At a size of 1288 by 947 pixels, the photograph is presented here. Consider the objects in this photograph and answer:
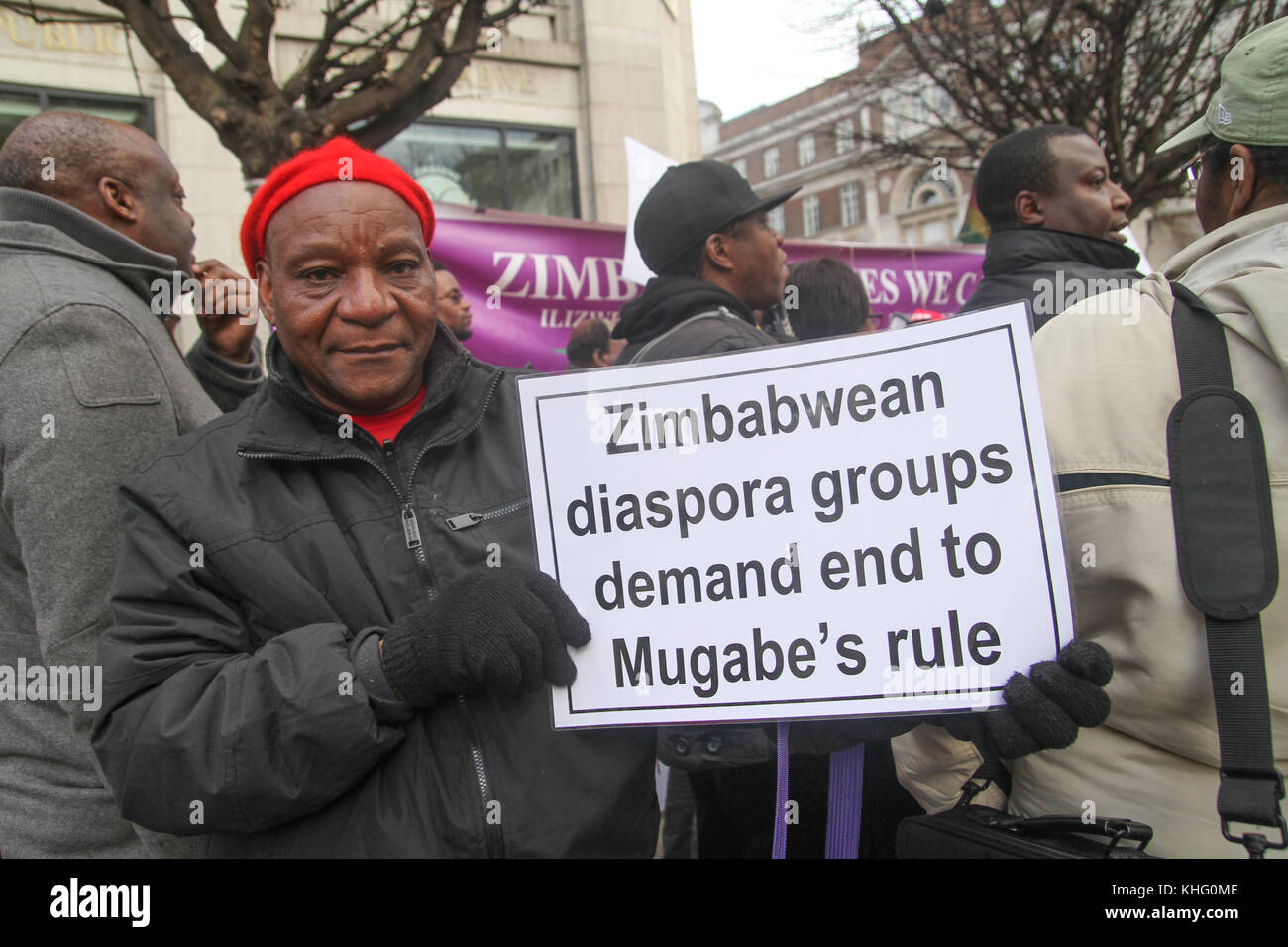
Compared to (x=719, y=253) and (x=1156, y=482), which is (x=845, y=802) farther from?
(x=719, y=253)

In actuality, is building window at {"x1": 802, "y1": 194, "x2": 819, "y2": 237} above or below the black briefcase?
above

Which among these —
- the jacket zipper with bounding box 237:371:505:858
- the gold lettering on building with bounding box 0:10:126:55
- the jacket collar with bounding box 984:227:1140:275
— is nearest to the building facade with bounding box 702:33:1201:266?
the gold lettering on building with bounding box 0:10:126:55

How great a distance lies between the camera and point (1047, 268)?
8.89ft

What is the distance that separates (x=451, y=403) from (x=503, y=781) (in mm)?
670

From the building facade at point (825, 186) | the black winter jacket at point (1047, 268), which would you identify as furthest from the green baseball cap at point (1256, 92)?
the building facade at point (825, 186)

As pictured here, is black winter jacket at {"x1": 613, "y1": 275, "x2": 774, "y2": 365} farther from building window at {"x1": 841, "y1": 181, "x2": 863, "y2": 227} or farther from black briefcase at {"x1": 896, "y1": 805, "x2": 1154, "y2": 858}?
building window at {"x1": 841, "y1": 181, "x2": 863, "y2": 227}

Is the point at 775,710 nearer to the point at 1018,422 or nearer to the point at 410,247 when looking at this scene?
the point at 1018,422

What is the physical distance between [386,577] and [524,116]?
32.1ft

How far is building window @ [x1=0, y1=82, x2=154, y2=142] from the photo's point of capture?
817cm

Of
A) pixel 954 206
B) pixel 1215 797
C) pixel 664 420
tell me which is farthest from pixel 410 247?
pixel 954 206

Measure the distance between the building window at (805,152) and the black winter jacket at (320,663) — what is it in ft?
173

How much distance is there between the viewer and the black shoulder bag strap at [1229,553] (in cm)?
125

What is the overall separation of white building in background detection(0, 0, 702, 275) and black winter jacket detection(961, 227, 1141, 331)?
778cm

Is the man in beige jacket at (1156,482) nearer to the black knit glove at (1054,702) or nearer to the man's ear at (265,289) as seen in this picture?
the black knit glove at (1054,702)
